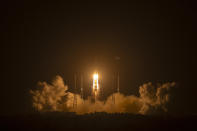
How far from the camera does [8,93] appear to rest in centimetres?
12431

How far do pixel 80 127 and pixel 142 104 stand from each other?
39.5 m

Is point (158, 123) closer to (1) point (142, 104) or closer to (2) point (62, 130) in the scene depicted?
(2) point (62, 130)

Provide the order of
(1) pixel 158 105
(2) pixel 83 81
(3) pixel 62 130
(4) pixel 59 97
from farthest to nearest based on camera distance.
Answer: (2) pixel 83 81
(4) pixel 59 97
(1) pixel 158 105
(3) pixel 62 130

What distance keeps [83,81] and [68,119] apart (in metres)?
72.8

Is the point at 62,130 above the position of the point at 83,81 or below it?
below

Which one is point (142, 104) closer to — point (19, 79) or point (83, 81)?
point (83, 81)

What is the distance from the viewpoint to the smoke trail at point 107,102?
7469 cm

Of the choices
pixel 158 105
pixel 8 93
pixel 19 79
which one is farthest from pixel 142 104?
pixel 19 79

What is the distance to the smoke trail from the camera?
74688 millimetres

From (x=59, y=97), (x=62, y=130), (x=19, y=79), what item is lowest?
(x=62, y=130)

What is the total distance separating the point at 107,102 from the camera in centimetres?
8706

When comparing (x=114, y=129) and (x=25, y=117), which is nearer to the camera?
(x=114, y=129)

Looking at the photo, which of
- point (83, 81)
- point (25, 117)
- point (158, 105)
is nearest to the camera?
point (25, 117)

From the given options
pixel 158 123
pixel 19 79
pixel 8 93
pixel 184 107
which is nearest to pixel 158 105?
pixel 184 107
